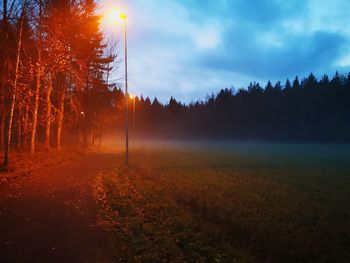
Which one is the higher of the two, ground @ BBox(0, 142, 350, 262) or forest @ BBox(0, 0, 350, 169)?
forest @ BBox(0, 0, 350, 169)

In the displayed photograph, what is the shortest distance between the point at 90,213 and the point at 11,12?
1275 centimetres

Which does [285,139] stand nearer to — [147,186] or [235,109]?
[235,109]

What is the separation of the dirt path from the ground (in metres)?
0.02

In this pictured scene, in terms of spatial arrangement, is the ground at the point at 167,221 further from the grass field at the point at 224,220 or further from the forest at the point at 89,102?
the forest at the point at 89,102

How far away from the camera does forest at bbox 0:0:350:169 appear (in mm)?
17859

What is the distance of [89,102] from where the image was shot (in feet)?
161

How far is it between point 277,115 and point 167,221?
11752 centimetres

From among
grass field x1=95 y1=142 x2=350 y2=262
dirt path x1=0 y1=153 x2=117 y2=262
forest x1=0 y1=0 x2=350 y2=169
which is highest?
forest x1=0 y1=0 x2=350 y2=169

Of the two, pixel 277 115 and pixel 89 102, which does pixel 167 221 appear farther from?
pixel 277 115

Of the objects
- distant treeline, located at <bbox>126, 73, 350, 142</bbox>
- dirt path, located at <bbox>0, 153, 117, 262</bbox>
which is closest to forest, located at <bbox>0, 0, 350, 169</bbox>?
distant treeline, located at <bbox>126, 73, 350, 142</bbox>

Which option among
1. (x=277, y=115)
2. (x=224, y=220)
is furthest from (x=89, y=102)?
(x=277, y=115)

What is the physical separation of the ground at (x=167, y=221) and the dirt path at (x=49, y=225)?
2 centimetres

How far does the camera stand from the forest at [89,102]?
17.9m

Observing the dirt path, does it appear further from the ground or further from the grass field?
the grass field
